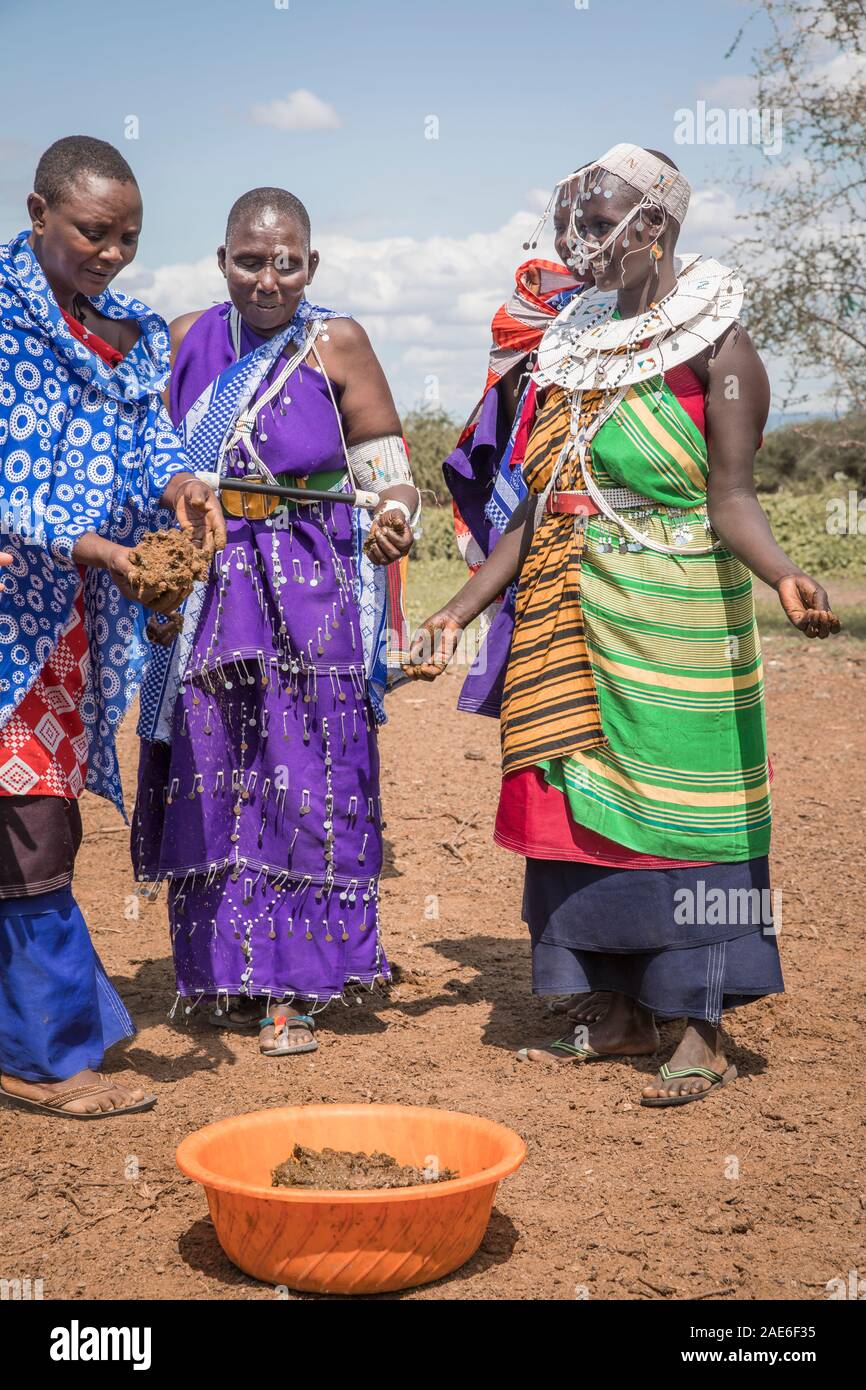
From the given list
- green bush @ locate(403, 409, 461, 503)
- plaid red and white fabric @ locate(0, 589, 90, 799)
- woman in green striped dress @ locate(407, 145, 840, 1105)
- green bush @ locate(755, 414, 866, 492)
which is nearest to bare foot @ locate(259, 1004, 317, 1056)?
woman in green striped dress @ locate(407, 145, 840, 1105)

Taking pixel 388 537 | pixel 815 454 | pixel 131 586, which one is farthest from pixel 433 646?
pixel 815 454

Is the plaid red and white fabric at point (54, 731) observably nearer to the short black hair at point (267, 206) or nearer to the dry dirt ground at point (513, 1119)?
the dry dirt ground at point (513, 1119)

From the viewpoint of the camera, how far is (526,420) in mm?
4398

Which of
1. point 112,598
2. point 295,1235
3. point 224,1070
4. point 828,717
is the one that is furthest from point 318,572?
point 828,717

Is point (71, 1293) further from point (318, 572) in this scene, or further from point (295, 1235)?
point (318, 572)

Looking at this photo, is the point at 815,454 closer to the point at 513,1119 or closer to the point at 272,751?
the point at 272,751

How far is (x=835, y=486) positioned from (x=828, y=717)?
37.1 ft

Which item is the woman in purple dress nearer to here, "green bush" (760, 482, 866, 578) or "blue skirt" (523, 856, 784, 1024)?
"blue skirt" (523, 856, 784, 1024)

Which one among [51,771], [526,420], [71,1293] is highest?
[526,420]

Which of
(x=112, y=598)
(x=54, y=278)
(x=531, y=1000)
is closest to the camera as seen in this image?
(x=54, y=278)

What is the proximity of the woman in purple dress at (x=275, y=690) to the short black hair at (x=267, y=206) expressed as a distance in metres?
0.01

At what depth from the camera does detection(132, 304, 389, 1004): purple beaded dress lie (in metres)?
4.26

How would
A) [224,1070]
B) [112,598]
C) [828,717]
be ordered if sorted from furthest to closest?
1. [828,717]
2. [224,1070]
3. [112,598]

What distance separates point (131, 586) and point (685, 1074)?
1.87m
